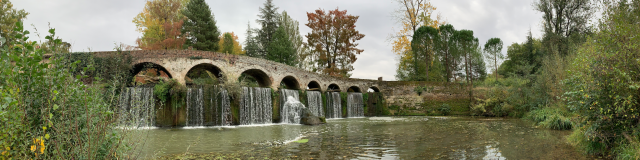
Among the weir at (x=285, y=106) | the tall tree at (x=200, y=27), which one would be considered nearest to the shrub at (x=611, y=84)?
the weir at (x=285, y=106)

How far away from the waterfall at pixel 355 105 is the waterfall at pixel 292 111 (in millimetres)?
7456

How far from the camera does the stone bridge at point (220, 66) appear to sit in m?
15.7

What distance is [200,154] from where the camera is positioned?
6.39 meters

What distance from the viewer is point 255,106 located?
16.1 metres

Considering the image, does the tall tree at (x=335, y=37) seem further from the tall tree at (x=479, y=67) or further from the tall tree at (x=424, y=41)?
the tall tree at (x=479, y=67)

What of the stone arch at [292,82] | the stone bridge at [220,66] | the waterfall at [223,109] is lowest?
the waterfall at [223,109]

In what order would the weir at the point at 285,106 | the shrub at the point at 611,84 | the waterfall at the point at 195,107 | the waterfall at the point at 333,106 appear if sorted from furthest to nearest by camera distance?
the waterfall at the point at 333,106 < the weir at the point at 285,106 < the waterfall at the point at 195,107 < the shrub at the point at 611,84

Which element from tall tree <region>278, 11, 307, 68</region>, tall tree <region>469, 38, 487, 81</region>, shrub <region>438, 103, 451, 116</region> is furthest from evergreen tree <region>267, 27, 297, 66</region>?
tall tree <region>469, 38, 487, 81</region>

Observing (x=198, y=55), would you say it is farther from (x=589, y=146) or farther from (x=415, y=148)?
(x=589, y=146)

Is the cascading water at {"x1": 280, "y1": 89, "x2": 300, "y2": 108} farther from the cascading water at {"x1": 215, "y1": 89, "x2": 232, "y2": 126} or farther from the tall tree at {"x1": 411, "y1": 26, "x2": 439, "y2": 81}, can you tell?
the tall tree at {"x1": 411, "y1": 26, "x2": 439, "y2": 81}

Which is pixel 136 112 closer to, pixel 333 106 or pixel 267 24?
pixel 333 106

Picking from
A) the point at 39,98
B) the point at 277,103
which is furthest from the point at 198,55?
the point at 39,98

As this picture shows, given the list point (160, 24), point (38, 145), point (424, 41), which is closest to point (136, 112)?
point (38, 145)

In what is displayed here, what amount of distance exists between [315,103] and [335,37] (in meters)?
8.71
